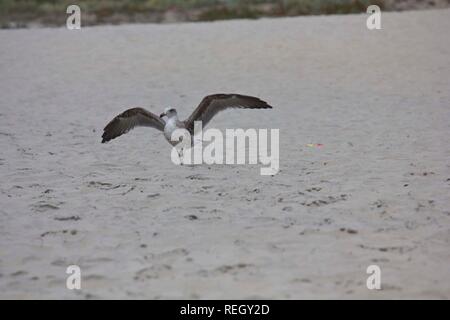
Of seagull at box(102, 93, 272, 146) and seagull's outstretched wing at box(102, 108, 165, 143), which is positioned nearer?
seagull at box(102, 93, 272, 146)

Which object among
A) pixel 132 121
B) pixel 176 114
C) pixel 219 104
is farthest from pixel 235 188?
pixel 132 121

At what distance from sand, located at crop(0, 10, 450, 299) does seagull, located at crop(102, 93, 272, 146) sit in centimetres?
38

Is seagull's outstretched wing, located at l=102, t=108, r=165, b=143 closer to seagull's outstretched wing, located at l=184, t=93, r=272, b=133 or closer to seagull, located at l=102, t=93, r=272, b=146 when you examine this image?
seagull, located at l=102, t=93, r=272, b=146

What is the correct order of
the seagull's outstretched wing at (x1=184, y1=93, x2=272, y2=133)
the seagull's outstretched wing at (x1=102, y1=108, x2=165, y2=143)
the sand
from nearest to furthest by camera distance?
the sand, the seagull's outstretched wing at (x1=184, y1=93, x2=272, y2=133), the seagull's outstretched wing at (x1=102, y1=108, x2=165, y2=143)

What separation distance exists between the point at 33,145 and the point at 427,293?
520cm

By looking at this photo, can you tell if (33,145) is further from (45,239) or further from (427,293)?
(427,293)

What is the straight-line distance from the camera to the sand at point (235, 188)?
3932 millimetres

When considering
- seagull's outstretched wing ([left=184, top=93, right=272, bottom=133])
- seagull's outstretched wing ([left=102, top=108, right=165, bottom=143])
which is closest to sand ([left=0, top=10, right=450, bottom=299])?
seagull's outstretched wing ([left=102, top=108, right=165, bottom=143])

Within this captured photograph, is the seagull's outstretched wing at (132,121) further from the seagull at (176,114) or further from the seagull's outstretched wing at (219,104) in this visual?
the seagull's outstretched wing at (219,104)

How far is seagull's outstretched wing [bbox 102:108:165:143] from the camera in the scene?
651cm

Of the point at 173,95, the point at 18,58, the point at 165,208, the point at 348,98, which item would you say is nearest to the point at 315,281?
the point at 165,208

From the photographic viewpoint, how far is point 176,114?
652cm

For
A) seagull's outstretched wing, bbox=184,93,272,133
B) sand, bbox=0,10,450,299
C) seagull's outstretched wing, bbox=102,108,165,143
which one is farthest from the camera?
seagull's outstretched wing, bbox=102,108,165,143

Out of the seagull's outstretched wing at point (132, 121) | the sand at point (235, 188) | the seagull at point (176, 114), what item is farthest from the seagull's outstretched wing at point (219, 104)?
the sand at point (235, 188)
